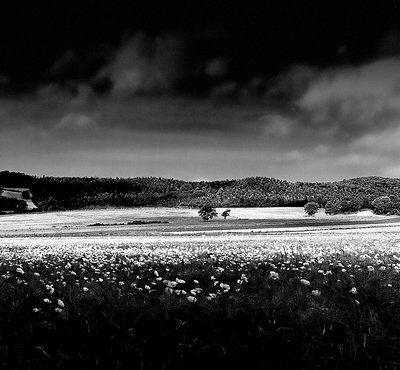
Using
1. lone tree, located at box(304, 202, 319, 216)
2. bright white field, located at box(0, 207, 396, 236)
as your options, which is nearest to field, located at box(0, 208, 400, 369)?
bright white field, located at box(0, 207, 396, 236)

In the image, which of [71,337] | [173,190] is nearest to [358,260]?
[71,337]

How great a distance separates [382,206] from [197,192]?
5967 centimetres

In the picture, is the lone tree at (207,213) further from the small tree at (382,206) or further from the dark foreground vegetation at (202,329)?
the dark foreground vegetation at (202,329)

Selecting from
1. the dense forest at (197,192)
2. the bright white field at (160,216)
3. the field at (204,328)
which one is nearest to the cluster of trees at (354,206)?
A: the dense forest at (197,192)

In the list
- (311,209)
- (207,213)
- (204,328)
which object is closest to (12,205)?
(207,213)

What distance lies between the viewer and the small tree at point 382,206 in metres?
107

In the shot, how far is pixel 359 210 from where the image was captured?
380ft

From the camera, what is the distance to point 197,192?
14225 centimetres

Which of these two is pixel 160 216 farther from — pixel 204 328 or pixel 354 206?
pixel 204 328

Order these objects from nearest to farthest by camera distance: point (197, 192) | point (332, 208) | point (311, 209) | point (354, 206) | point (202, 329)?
point (202, 329), point (311, 209), point (332, 208), point (354, 206), point (197, 192)

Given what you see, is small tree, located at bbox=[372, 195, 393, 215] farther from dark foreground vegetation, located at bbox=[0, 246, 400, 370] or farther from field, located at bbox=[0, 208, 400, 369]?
dark foreground vegetation, located at bbox=[0, 246, 400, 370]

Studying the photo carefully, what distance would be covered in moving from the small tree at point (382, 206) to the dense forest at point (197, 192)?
2.76 ft

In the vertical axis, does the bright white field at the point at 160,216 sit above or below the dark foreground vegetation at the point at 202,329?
below

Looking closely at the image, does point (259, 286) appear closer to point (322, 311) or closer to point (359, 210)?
point (322, 311)
